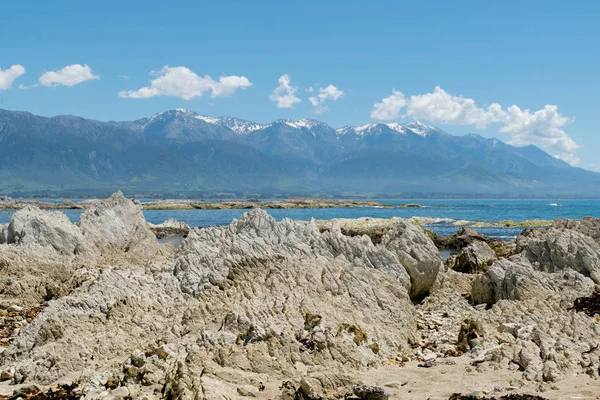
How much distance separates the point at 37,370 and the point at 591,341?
1199 cm

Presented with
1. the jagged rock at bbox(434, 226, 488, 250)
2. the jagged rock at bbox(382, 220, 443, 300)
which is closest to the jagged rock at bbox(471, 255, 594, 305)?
the jagged rock at bbox(382, 220, 443, 300)

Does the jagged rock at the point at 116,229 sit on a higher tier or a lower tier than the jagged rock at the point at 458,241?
higher

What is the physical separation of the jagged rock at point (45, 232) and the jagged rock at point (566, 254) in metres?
20.0

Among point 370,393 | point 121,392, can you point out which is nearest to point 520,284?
point 370,393

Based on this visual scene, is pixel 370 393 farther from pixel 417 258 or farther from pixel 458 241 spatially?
pixel 458 241

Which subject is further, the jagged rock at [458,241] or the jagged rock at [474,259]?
the jagged rock at [458,241]

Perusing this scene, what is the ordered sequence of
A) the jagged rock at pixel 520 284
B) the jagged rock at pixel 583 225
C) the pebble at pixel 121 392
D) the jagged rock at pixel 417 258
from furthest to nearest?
the jagged rock at pixel 583 225
the jagged rock at pixel 417 258
the jagged rock at pixel 520 284
the pebble at pixel 121 392

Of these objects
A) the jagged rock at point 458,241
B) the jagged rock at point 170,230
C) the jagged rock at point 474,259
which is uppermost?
the jagged rock at point 474,259

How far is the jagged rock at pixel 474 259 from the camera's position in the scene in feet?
97.7

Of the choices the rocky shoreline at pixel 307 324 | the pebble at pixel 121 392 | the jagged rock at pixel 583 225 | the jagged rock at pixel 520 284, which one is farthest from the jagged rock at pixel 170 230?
the pebble at pixel 121 392

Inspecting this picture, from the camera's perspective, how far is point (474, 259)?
3019 cm

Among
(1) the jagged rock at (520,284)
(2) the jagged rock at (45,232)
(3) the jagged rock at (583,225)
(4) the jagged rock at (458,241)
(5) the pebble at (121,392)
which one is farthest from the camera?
(4) the jagged rock at (458,241)

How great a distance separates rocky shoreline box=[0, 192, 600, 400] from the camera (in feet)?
40.4

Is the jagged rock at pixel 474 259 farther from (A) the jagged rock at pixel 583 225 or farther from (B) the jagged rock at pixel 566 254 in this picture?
(A) the jagged rock at pixel 583 225
